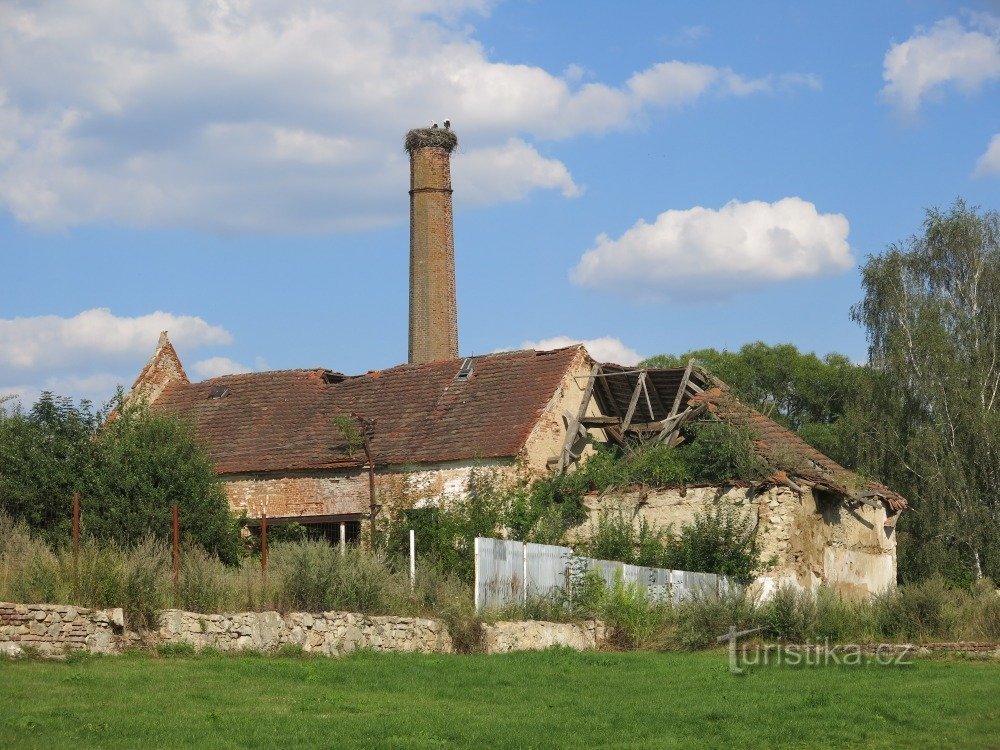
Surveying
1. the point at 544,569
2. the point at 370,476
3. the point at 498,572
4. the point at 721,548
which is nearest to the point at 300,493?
the point at 370,476

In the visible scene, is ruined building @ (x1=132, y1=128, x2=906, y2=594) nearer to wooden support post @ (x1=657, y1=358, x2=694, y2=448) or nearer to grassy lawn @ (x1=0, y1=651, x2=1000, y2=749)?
wooden support post @ (x1=657, y1=358, x2=694, y2=448)

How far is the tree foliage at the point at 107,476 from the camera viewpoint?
23.6 meters

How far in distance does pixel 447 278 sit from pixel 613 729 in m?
34.4

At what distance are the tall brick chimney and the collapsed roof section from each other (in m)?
15.5

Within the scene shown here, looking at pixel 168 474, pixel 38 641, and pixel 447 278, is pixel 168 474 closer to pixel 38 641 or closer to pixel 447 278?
pixel 38 641

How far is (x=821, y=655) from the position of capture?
18.8m

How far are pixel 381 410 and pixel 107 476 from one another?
877 cm

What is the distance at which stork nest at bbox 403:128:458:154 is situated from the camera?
46.1 metres

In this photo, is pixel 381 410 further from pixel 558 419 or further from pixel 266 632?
pixel 266 632

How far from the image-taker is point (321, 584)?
746 inches

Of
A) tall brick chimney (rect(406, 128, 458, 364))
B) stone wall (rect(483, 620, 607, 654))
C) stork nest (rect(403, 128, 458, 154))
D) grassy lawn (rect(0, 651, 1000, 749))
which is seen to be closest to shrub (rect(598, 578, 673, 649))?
stone wall (rect(483, 620, 607, 654))

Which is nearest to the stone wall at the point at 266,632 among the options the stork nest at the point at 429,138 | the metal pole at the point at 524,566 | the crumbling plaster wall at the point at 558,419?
the metal pole at the point at 524,566

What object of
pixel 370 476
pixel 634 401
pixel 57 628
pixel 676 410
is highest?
pixel 634 401

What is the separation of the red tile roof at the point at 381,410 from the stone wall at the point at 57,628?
12730 mm
